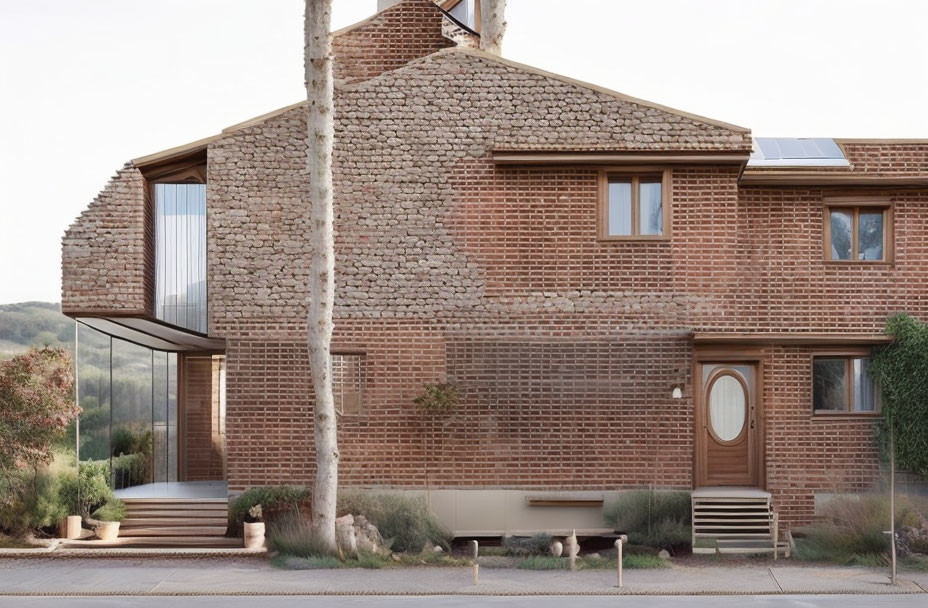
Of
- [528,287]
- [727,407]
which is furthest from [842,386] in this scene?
[528,287]

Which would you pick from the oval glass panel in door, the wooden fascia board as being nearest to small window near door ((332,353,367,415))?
the oval glass panel in door

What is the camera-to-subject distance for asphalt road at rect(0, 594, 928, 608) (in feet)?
45.4

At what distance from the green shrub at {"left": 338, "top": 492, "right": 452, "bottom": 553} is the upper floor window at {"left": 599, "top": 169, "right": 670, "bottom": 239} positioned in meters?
5.60

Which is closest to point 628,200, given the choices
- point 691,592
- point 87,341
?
point 691,592

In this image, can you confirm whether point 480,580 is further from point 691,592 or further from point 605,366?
point 605,366

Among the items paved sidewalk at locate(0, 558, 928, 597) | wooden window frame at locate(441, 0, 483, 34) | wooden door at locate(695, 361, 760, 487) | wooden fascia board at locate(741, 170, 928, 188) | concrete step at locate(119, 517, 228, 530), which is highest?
wooden window frame at locate(441, 0, 483, 34)

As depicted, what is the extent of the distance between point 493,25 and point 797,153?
7.69 m

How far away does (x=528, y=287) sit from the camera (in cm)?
1888

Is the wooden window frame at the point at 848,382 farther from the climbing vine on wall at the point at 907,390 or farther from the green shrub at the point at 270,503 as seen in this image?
the green shrub at the point at 270,503

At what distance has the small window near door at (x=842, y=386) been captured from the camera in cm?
1916

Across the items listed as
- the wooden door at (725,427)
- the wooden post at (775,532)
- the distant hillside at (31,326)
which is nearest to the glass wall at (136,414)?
the wooden door at (725,427)

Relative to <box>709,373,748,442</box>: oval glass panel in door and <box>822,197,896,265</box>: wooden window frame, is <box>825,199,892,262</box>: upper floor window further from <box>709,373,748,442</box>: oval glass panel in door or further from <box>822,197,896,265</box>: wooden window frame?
<box>709,373,748,442</box>: oval glass panel in door

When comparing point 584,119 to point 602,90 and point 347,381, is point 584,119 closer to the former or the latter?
point 602,90

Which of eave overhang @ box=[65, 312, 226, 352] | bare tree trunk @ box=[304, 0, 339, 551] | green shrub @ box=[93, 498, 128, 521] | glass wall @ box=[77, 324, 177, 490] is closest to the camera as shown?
bare tree trunk @ box=[304, 0, 339, 551]
